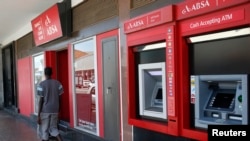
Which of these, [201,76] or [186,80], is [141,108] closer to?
[186,80]

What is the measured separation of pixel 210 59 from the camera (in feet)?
9.30

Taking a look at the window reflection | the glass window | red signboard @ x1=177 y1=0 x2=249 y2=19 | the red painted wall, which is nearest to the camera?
red signboard @ x1=177 y1=0 x2=249 y2=19

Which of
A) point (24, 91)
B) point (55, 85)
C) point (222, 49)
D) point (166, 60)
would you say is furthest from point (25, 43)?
point (222, 49)

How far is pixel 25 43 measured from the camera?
9.51 meters

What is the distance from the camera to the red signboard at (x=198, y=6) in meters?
2.53

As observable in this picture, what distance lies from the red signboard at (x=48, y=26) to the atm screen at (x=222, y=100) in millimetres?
3832

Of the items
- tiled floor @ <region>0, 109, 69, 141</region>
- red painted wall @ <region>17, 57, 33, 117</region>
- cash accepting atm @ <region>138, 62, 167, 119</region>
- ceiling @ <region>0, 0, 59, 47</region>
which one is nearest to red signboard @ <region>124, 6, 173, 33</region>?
cash accepting atm @ <region>138, 62, 167, 119</region>

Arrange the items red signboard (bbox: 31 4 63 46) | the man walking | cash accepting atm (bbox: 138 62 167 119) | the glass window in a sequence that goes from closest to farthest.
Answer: cash accepting atm (bbox: 138 62 167 119), the man walking, the glass window, red signboard (bbox: 31 4 63 46)

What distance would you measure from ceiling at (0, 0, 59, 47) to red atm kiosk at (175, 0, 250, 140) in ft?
13.5

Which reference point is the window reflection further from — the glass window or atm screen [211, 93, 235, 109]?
atm screen [211, 93, 235, 109]

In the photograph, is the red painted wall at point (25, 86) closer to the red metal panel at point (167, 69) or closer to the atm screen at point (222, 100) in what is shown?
the red metal panel at point (167, 69)

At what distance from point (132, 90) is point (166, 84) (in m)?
0.74

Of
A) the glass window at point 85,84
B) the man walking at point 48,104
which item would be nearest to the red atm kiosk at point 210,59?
the glass window at point 85,84

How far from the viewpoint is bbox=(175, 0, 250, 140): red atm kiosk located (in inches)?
97.8
